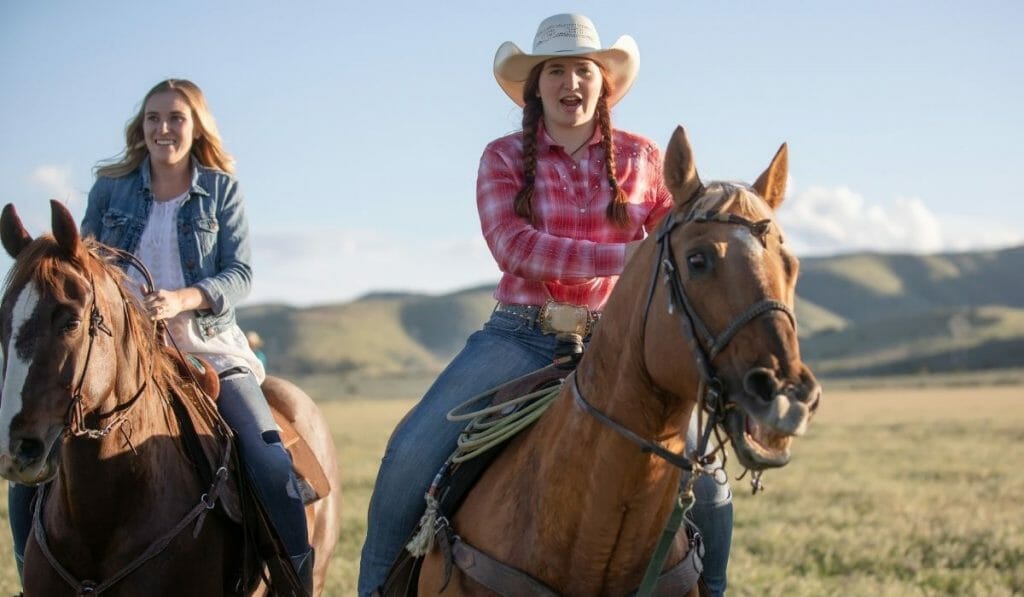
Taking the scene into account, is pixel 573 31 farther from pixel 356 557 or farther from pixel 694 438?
pixel 356 557

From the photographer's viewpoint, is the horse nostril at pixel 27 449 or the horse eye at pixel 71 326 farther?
the horse eye at pixel 71 326

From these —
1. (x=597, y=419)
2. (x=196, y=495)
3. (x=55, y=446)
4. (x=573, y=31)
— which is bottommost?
(x=196, y=495)

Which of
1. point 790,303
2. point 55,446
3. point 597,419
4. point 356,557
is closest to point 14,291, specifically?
point 55,446

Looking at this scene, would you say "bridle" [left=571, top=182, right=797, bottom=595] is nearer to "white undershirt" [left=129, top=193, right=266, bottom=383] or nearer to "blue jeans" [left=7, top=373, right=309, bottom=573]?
"blue jeans" [left=7, top=373, right=309, bottom=573]

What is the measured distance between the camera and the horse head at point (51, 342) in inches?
195

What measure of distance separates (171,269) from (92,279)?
4.60 feet

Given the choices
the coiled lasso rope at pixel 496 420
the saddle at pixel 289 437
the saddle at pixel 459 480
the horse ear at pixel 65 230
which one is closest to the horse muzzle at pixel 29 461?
the horse ear at pixel 65 230

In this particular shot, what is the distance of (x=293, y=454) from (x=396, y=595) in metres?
1.81

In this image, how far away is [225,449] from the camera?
21.0 ft

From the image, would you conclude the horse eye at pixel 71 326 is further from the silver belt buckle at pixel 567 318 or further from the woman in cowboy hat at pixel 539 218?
the silver belt buckle at pixel 567 318

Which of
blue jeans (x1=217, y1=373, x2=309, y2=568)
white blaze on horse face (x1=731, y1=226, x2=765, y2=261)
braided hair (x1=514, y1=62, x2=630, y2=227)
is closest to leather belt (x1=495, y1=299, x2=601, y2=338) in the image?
braided hair (x1=514, y1=62, x2=630, y2=227)

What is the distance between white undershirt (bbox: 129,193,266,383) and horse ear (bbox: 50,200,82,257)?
4.35ft

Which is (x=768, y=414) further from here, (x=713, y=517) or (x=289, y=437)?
(x=289, y=437)

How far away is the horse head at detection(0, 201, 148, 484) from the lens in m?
4.95
